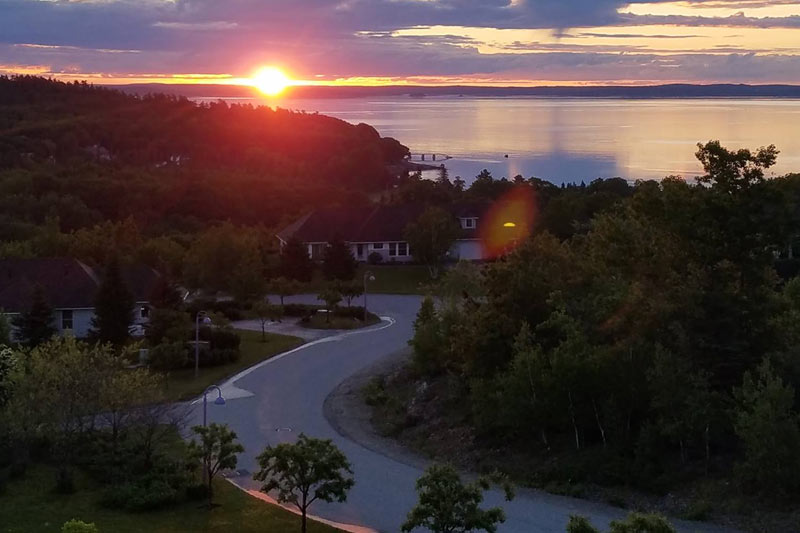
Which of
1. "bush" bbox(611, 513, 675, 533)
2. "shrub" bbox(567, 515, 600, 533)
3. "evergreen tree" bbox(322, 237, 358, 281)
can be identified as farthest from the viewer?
"evergreen tree" bbox(322, 237, 358, 281)

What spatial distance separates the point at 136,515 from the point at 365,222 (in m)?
35.0

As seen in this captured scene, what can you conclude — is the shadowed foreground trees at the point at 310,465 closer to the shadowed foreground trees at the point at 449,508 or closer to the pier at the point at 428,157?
the shadowed foreground trees at the point at 449,508

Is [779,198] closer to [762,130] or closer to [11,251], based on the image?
[11,251]

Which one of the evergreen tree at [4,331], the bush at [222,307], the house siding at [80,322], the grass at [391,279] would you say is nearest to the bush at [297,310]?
the bush at [222,307]

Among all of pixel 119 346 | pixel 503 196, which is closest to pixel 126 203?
pixel 503 196

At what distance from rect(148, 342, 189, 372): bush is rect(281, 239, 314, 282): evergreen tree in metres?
15.8

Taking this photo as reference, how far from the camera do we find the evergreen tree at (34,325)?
2961cm

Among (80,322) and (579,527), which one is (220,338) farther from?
(579,527)

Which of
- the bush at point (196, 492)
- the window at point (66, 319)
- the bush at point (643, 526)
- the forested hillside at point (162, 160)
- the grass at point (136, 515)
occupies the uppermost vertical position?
the forested hillside at point (162, 160)

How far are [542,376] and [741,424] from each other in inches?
178

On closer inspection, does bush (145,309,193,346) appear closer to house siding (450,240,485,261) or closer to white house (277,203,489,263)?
white house (277,203,489,263)

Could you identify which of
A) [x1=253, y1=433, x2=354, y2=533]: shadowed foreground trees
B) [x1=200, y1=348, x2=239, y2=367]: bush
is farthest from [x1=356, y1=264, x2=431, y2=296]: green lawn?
[x1=253, y1=433, x2=354, y2=533]: shadowed foreground trees

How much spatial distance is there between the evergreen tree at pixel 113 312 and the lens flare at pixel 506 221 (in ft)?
72.1

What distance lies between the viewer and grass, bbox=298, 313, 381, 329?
3612 cm
